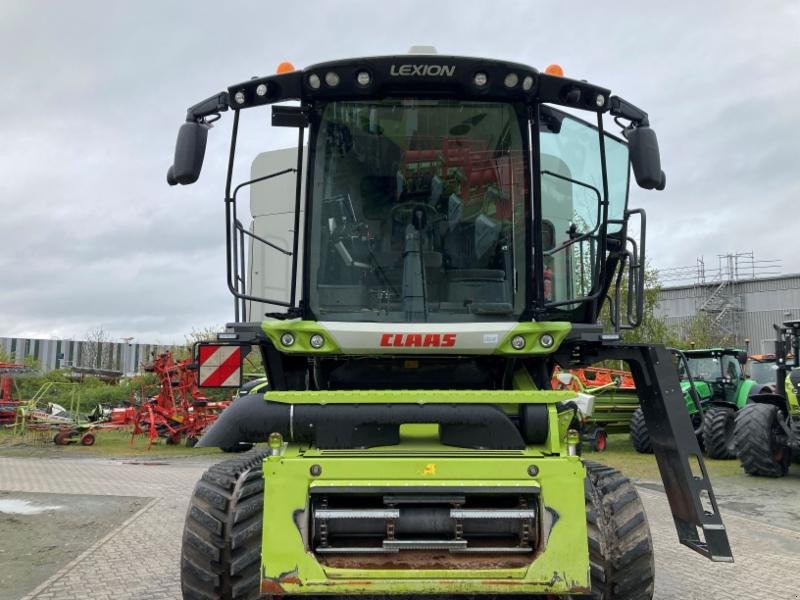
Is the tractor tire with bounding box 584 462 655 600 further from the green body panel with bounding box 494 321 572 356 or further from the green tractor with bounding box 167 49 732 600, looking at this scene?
the green body panel with bounding box 494 321 572 356

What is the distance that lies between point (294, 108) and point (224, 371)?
2.37 metres

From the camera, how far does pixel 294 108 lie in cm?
448

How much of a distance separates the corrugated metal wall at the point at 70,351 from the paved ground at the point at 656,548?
151ft

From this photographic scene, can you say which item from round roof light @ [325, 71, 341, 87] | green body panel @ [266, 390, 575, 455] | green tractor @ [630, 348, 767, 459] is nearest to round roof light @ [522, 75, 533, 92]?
round roof light @ [325, 71, 341, 87]

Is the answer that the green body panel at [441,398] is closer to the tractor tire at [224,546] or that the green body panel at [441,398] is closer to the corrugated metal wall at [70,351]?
the tractor tire at [224,546]

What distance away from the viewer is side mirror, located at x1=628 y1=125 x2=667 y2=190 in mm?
4410

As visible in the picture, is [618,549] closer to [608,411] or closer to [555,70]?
[555,70]

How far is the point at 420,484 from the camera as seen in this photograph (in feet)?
11.7

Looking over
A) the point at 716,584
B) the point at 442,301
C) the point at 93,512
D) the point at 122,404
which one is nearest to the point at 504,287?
the point at 442,301

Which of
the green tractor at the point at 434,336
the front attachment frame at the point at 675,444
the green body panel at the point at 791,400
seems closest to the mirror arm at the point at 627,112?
the green tractor at the point at 434,336

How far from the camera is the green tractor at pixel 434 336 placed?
11.7 feet

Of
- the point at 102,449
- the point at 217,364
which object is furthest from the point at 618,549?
the point at 102,449

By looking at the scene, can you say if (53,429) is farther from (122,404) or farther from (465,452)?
(465,452)

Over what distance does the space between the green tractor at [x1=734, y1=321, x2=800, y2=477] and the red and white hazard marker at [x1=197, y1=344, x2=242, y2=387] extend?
367 inches
